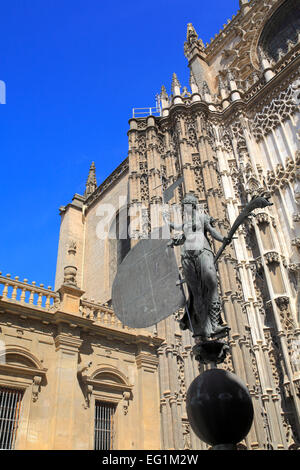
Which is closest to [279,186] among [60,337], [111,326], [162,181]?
[162,181]

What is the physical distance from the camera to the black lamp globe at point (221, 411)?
4.40 meters

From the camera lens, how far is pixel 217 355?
5.22 m

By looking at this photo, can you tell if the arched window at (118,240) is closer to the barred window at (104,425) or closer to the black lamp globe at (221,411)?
the barred window at (104,425)

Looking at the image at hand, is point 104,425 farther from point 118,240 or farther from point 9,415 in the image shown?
point 118,240

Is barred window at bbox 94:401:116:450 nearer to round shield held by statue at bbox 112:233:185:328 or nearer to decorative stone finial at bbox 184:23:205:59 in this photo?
round shield held by statue at bbox 112:233:185:328

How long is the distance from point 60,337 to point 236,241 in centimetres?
740

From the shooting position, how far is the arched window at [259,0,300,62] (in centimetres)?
2009

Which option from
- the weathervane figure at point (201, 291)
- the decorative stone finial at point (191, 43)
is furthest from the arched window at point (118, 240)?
the weathervane figure at point (201, 291)

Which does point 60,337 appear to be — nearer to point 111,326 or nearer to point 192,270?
point 111,326

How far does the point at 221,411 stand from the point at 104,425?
8789 millimetres

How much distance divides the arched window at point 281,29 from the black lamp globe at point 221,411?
63.8 feet

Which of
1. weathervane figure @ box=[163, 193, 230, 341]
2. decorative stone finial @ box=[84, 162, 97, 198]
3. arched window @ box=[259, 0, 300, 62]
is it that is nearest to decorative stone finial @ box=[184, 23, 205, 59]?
arched window @ box=[259, 0, 300, 62]

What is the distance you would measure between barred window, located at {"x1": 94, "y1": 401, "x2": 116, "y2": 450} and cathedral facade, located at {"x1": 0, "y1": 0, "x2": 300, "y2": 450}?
0.14 ft
